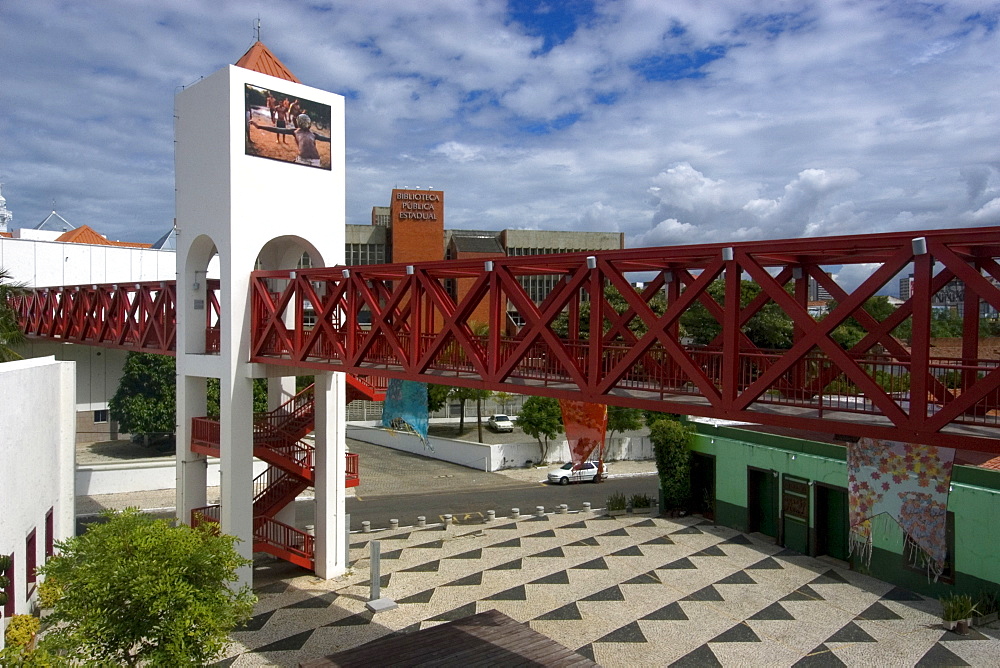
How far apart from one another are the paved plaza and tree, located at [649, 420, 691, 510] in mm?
3198

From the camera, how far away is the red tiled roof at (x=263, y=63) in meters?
19.3

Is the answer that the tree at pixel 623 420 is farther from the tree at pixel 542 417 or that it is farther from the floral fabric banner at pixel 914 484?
the floral fabric banner at pixel 914 484

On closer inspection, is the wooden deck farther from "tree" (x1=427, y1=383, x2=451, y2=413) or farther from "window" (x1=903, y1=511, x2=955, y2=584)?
"tree" (x1=427, y1=383, x2=451, y2=413)

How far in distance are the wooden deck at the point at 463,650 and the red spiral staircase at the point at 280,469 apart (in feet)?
23.7

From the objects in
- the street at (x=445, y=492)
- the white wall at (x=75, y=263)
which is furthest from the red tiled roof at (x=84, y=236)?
the street at (x=445, y=492)

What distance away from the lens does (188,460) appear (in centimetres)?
1978

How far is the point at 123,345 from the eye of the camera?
994 inches

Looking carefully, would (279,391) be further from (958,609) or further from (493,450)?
(958,609)

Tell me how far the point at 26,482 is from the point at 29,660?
6604 millimetres

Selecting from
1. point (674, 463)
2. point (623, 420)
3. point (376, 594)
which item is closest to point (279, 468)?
point (376, 594)

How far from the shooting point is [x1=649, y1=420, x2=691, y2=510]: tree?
2809cm

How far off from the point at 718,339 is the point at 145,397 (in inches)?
1282

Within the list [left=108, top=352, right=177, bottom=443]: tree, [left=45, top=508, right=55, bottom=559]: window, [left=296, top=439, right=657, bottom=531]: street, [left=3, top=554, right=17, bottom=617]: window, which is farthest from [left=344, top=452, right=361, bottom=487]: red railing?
[left=108, top=352, right=177, bottom=443]: tree

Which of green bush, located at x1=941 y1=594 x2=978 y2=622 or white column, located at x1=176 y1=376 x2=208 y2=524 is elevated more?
white column, located at x1=176 y1=376 x2=208 y2=524
